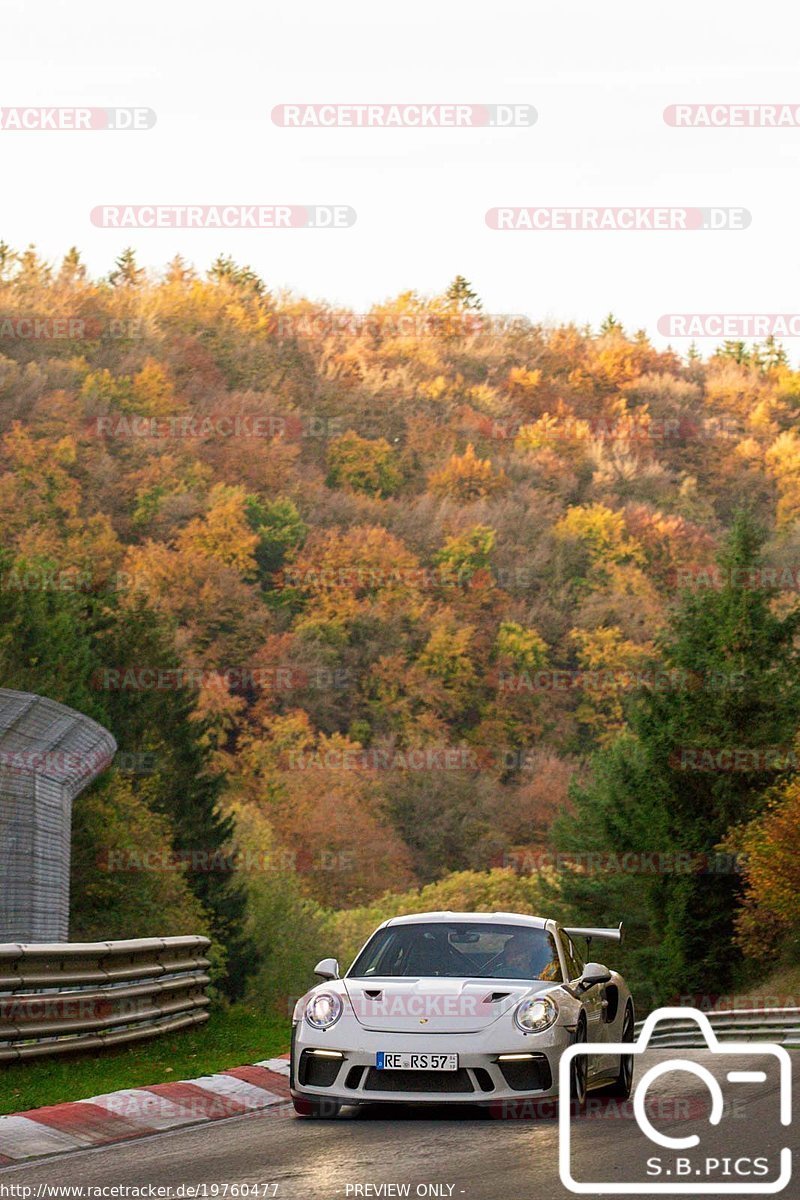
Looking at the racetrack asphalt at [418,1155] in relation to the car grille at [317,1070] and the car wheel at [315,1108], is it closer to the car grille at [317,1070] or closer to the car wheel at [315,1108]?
the car wheel at [315,1108]

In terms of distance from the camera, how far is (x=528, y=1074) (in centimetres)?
1088

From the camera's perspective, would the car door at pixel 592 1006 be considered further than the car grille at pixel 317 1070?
Yes

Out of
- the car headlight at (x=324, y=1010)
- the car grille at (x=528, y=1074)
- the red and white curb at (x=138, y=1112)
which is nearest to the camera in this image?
the red and white curb at (x=138, y=1112)

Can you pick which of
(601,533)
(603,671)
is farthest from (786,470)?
(603,671)

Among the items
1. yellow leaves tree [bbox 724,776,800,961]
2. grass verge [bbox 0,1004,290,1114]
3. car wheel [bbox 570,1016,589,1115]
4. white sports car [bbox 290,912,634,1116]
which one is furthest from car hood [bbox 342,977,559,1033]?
yellow leaves tree [bbox 724,776,800,961]

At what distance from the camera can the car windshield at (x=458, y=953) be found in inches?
473

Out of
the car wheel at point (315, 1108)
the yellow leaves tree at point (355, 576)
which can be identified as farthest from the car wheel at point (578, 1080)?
the yellow leaves tree at point (355, 576)

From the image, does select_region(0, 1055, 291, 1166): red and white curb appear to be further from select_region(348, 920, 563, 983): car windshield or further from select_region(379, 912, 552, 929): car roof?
select_region(379, 912, 552, 929): car roof

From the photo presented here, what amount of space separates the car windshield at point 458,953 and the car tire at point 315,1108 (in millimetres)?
1076

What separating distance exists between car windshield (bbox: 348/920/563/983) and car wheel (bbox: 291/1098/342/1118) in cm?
107

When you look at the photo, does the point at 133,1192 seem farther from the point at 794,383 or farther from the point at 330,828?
the point at 794,383

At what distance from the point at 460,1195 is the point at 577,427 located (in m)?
148

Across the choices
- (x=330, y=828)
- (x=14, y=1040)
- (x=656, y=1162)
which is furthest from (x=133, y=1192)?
(x=330, y=828)

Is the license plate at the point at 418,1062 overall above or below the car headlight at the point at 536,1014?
below
